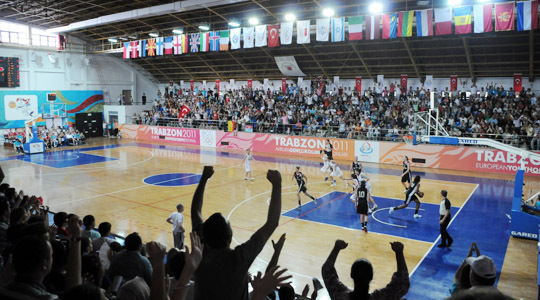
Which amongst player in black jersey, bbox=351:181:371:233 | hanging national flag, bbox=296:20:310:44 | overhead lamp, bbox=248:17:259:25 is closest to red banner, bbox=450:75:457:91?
hanging national flag, bbox=296:20:310:44

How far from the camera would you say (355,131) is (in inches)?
1088

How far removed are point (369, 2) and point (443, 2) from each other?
4.22 meters

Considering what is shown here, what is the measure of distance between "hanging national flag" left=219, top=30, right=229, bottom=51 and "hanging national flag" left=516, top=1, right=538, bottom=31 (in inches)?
712

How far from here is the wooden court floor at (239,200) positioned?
10.4 meters

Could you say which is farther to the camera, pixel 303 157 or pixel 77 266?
pixel 303 157

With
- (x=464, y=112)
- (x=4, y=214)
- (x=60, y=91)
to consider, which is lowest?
(x=4, y=214)

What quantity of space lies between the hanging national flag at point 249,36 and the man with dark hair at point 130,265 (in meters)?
24.9

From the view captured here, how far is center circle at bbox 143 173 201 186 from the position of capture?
20188 millimetres

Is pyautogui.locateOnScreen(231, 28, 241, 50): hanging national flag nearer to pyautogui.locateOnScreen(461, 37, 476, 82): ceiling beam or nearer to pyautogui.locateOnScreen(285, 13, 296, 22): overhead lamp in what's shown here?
pyautogui.locateOnScreen(285, 13, 296, 22): overhead lamp

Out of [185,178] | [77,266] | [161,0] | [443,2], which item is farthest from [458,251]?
[161,0]

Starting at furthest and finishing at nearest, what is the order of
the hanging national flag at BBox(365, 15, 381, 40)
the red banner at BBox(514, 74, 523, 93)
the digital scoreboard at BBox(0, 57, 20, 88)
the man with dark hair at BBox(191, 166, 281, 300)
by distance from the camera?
1. the digital scoreboard at BBox(0, 57, 20, 88)
2. the red banner at BBox(514, 74, 523, 93)
3. the hanging national flag at BBox(365, 15, 381, 40)
4. the man with dark hair at BBox(191, 166, 281, 300)

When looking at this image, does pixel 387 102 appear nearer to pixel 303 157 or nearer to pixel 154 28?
pixel 303 157

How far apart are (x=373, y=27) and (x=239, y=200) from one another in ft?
44.0

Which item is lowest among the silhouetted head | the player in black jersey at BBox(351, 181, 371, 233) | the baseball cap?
the player in black jersey at BBox(351, 181, 371, 233)
